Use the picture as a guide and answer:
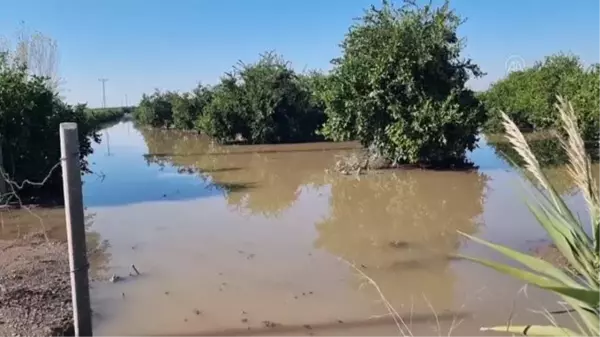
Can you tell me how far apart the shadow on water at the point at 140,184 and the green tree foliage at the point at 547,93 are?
726 centimetres

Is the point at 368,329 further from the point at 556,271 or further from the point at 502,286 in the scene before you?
the point at 556,271

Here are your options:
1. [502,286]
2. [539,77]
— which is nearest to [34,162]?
[502,286]

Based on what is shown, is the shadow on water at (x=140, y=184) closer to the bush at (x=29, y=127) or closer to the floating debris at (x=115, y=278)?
the bush at (x=29, y=127)

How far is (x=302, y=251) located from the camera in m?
7.28

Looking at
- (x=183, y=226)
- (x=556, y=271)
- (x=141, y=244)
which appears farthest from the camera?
(x=183, y=226)

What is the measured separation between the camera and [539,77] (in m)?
25.3

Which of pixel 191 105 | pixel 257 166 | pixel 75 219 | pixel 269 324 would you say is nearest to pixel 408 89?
pixel 257 166

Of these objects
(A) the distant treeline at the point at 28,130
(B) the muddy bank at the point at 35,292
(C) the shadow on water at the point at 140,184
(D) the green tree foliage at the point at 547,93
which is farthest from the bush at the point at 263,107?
(B) the muddy bank at the point at 35,292

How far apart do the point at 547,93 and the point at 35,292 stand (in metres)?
22.5

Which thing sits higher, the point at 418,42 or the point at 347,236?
the point at 418,42

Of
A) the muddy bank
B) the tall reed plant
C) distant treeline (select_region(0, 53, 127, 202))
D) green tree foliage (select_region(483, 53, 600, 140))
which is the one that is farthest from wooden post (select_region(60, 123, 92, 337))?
green tree foliage (select_region(483, 53, 600, 140))

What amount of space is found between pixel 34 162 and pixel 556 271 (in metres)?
11.7

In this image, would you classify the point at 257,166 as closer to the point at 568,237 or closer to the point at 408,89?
the point at 408,89

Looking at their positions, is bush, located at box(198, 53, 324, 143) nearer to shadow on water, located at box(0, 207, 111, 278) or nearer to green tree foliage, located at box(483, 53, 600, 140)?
green tree foliage, located at box(483, 53, 600, 140)
